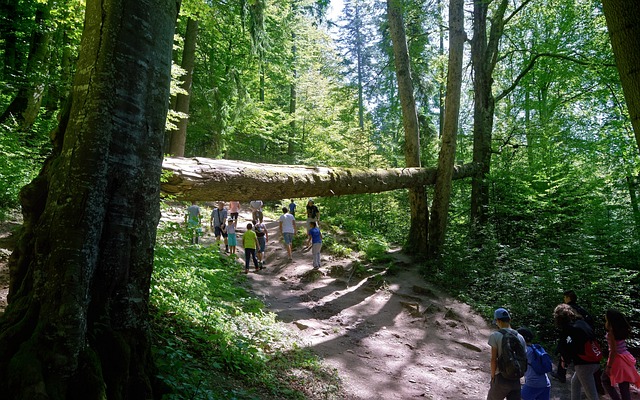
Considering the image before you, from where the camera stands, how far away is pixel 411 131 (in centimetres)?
1329

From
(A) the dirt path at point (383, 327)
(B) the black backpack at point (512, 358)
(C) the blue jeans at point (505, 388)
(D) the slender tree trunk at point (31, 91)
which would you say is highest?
(D) the slender tree trunk at point (31, 91)

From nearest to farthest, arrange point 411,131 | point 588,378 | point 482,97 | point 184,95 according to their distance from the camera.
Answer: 1. point 588,378
2. point 411,131
3. point 184,95
4. point 482,97

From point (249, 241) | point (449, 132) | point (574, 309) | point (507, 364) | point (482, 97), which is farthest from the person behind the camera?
point (482, 97)

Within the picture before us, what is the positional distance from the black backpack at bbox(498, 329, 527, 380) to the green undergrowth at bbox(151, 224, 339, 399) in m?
2.41

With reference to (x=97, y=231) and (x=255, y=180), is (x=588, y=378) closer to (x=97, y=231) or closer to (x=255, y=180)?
(x=255, y=180)

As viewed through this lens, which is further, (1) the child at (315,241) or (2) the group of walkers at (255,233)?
(1) the child at (315,241)

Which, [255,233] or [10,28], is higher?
[10,28]

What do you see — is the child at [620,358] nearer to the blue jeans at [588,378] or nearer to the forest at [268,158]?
the blue jeans at [588,378]

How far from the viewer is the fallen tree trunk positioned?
5634mm

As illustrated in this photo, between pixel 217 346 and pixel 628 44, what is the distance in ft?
17.4

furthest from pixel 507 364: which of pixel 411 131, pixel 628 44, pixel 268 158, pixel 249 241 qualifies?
pixel 268 158

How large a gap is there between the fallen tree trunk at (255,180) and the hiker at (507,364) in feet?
15.0

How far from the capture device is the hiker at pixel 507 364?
169 inches

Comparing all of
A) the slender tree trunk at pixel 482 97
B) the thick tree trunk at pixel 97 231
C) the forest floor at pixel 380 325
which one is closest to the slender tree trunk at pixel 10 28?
the forest floor at pixel 380 325
